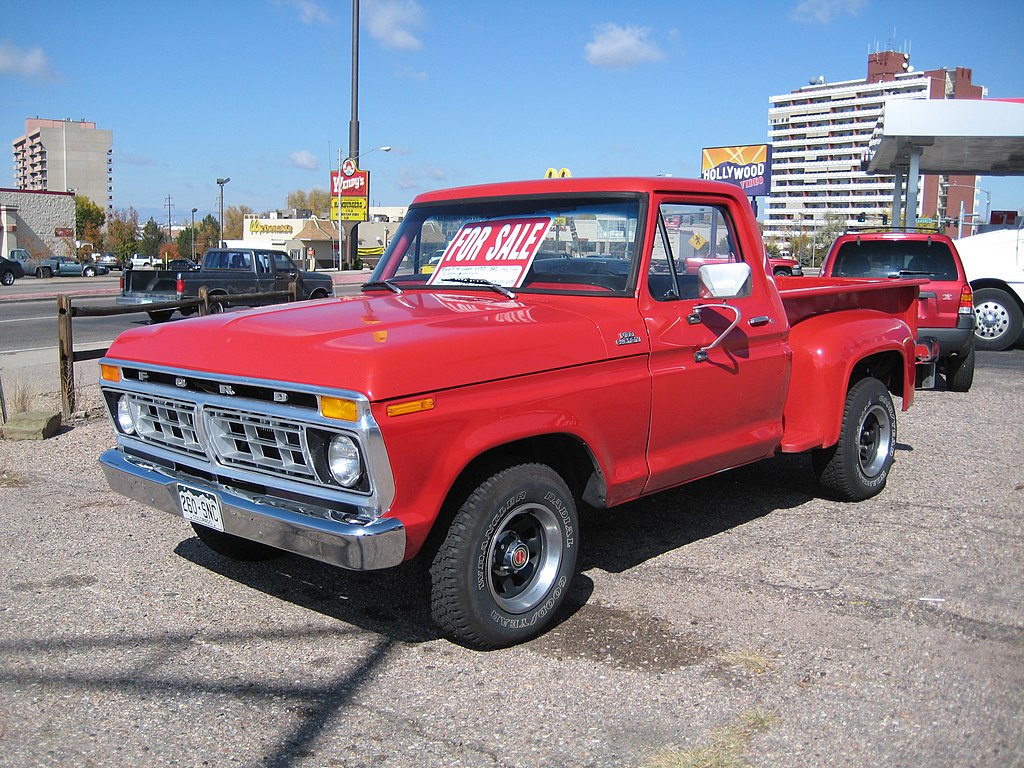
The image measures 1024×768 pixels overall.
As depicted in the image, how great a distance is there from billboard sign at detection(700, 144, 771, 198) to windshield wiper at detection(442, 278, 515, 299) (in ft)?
118

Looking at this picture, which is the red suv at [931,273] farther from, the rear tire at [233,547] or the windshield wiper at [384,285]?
the rear tire at [233,547]

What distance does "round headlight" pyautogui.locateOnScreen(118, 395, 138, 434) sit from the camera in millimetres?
4371

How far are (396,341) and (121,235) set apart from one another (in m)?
100

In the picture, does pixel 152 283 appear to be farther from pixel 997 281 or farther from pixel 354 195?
pixel 354 195

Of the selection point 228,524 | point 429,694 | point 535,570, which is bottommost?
point 429,694

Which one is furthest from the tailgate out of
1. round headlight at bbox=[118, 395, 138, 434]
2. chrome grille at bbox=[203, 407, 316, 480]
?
chrome grille at bbox=[203, 407, 316, 480]

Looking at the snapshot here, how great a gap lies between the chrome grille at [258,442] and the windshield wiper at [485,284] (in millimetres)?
1499

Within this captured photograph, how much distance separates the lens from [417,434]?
3477 mm

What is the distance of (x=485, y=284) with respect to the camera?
15.9ft

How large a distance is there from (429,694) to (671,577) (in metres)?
1.70

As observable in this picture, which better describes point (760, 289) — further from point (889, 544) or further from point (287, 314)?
point (287, 314)

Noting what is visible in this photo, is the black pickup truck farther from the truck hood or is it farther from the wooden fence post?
the truck hood

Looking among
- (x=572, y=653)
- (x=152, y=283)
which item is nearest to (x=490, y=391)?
(x=572, y=653)

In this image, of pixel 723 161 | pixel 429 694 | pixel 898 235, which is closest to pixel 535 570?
pixel 429 694
